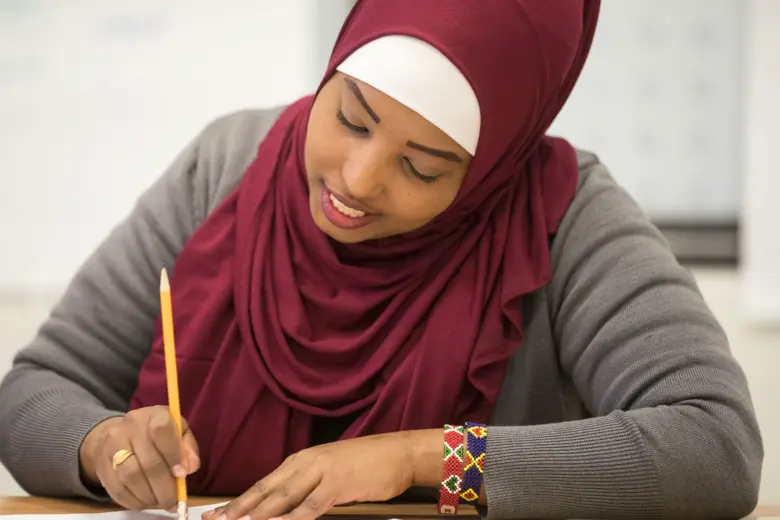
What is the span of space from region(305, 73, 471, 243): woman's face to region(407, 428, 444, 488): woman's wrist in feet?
0.86

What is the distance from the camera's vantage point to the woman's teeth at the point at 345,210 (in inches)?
46.3

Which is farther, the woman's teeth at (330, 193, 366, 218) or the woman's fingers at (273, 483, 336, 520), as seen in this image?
the woman's teeth at (330, 193, 366, 218)

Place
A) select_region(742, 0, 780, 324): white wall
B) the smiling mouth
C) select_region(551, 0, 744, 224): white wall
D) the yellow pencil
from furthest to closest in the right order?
select_region(551, 0, 744, 224): white wall
select_region(742, 0, 780, 324): white wall
the smiling mouth
the yellow pencil

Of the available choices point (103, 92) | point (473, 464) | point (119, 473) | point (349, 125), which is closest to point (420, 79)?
point (349, 125)

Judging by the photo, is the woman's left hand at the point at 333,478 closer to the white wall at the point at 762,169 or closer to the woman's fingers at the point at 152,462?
the woman's fingers at the point at 152,462

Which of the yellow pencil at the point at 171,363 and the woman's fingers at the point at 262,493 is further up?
the yellow pencil at the point at 171,363

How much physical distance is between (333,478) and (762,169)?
1.87m

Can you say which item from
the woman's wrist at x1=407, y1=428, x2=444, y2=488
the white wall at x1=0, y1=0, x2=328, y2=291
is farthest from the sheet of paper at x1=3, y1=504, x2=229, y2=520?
the white wall at x1=0, y1=0, x2=328, y2=291

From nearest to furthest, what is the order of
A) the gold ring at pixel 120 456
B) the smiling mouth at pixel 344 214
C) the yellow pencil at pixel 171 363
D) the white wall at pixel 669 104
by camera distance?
the yellow pencil at pixel 171 363, the gold ring at pixel 120 456, the smiling mouth at pixel 344 214, the white wall at pixel 669 104

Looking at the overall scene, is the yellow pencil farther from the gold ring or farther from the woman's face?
the woman's face

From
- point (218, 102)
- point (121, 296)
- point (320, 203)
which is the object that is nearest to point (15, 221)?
point (218, 102)

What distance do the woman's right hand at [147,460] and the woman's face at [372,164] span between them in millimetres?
314

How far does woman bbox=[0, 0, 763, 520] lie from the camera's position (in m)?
1.10

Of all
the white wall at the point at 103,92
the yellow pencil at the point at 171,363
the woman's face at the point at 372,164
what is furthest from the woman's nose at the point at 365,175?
the white wall at the point at 103,92
